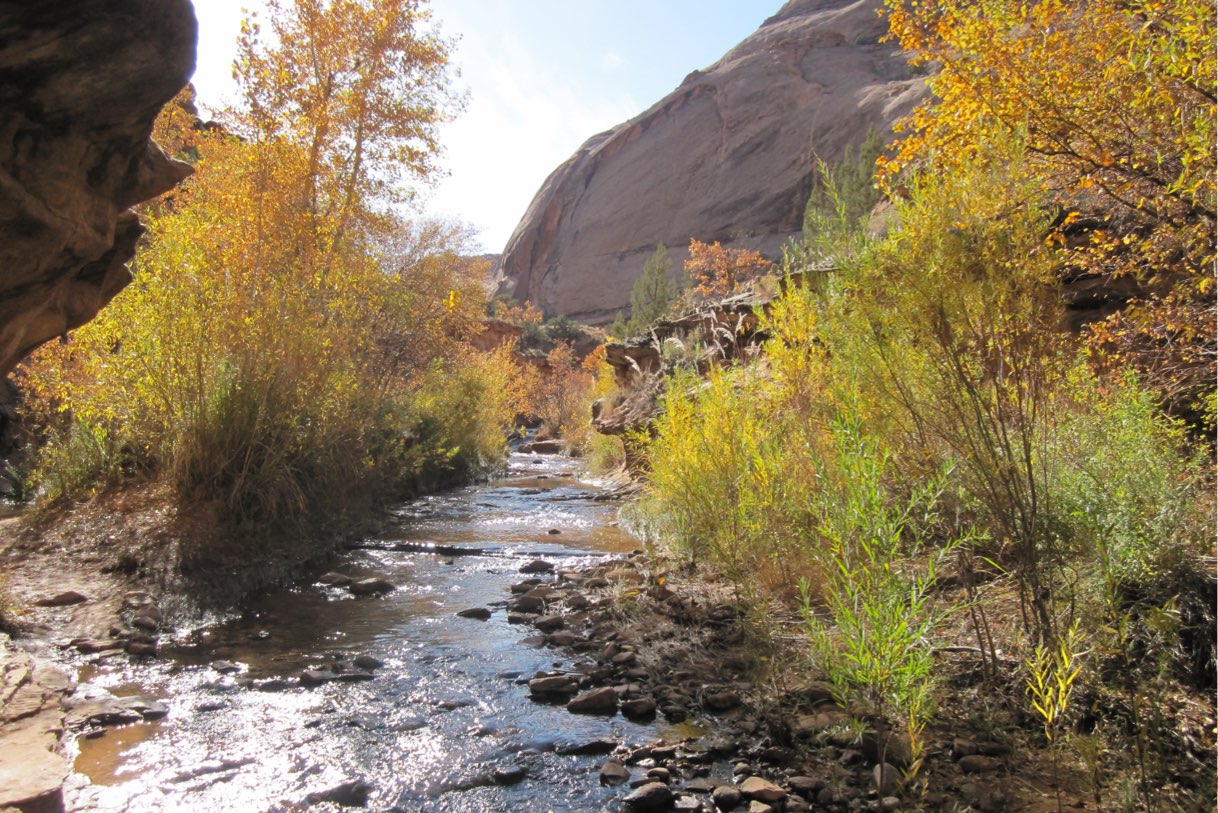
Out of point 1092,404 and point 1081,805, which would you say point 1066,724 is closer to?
point 1081,805

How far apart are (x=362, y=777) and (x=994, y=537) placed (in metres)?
3.09

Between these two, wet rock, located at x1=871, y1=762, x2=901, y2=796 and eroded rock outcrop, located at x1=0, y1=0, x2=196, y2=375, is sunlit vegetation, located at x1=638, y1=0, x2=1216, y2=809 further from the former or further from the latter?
eroded rock outcrop, located at x1=0, y1=0, x2=196, y2=375

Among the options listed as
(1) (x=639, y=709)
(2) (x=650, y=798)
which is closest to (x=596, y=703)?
A: (1) (x=639, y=709)

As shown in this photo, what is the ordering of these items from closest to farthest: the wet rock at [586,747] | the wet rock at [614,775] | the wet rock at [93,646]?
the wet rock at [614,775], the wet rock at [586,747], the wet rock at [93,646]

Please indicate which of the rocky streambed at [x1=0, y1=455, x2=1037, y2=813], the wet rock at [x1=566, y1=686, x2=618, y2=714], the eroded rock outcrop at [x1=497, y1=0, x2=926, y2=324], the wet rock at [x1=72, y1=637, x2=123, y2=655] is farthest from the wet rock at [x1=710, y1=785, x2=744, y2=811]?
the eroded rock outcrop at [x1=497, y1=0, x2=926, y2=324]

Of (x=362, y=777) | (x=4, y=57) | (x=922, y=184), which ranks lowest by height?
(x=362, y=777)

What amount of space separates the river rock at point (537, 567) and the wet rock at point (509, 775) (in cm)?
385

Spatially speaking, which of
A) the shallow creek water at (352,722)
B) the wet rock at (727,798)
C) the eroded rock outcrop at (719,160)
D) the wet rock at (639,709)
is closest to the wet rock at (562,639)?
the shallow creek water at (352,722)

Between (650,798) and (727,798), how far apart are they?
11.7 inches

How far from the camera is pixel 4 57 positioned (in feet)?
9.88

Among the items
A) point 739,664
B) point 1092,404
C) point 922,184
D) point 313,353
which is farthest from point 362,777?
point 313,353

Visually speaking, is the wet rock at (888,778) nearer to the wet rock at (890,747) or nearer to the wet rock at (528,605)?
the wet rock at (890,747)

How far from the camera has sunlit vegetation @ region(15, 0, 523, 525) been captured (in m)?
6.40

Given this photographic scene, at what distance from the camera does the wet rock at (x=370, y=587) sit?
6.12 m
